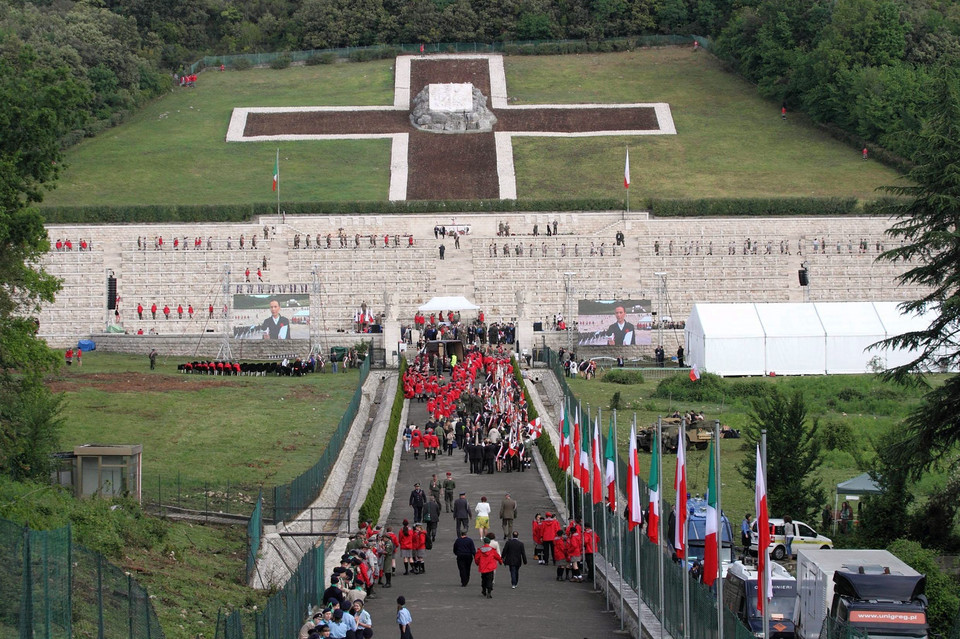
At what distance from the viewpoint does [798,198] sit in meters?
73.0

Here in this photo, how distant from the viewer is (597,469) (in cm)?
2877

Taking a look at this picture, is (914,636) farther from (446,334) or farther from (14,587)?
(446,334)

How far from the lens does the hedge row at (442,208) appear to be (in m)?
70.8

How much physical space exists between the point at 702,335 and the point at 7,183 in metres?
30.7

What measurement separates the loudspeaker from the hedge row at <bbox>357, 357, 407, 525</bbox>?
22618mm

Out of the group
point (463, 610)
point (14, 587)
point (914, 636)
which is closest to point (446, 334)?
point (463, 610)

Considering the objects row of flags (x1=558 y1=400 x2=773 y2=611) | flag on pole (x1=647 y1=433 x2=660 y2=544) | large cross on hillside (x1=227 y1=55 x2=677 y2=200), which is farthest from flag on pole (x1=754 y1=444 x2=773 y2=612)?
large cross on hillside (x1=227 y1=55 x2=677 y2=200)

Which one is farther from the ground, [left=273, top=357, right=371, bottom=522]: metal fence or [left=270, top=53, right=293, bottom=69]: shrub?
[left=270, top=53, right=293, bottom=69]: shrub

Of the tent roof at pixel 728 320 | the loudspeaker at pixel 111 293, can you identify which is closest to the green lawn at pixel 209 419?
the loudspeaker at pixel 111 293

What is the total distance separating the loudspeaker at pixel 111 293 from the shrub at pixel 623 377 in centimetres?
2442

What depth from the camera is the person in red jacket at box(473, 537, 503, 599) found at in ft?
79.3

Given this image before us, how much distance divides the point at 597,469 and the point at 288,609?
10109 mm

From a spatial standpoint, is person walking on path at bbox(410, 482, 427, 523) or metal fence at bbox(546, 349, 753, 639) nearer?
metal fence at bbox(546, 349, 753, 639)

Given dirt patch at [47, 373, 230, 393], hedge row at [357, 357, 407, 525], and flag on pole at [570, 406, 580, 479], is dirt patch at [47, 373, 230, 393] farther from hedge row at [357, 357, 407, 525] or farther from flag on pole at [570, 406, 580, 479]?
flag on pole at [570, 406, 580, 479]
